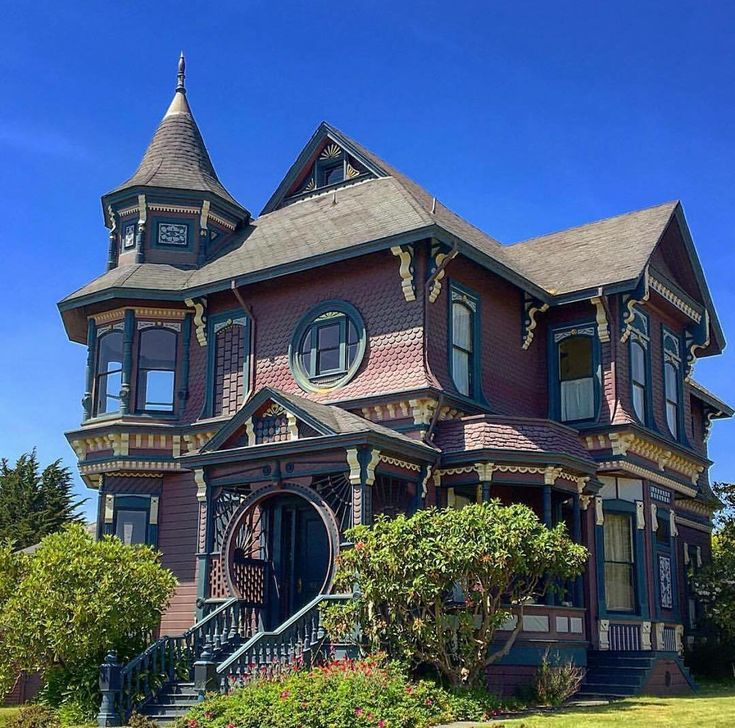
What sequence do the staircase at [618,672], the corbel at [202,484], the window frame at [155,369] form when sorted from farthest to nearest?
the window frame at [155,369]
the corbel at [202,484]
the staircase at [618,672]

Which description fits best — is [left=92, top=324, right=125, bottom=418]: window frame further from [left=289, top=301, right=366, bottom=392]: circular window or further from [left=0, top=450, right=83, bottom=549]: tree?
[left=0, top=450, right=83, bottom=549]: tree

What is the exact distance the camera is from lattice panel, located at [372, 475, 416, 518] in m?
19.6

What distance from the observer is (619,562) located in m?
23.0

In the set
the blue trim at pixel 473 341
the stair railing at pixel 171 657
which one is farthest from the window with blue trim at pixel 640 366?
the stair railing at pixel 171 657

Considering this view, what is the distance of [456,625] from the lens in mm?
16641

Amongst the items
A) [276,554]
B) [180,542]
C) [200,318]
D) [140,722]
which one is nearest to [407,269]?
[200,318]

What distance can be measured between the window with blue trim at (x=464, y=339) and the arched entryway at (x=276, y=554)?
417 cm


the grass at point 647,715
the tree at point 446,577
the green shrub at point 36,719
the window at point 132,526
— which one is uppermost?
the window at point 132,526

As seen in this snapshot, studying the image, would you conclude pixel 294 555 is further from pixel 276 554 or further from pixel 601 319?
pixel 601 319

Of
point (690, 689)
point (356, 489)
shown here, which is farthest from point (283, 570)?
point (690, 689)

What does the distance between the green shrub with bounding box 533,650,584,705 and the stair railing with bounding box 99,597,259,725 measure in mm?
5322

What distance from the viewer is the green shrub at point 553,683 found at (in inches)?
713

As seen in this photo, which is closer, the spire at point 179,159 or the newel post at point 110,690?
the newel post at point 110,690

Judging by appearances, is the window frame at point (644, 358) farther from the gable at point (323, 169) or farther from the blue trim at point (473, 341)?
the gable at point (323, 169)
